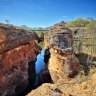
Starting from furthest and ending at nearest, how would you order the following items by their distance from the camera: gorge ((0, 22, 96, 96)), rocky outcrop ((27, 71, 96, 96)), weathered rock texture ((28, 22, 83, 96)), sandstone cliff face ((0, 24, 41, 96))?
weathered rock texture ((28, 22, 83, 96)), sandstone cliff face ((0, 24, 41, 96)), gorge ((0, 22, 96, 96)), rocky outcrop ((27, 71, 96, 96))

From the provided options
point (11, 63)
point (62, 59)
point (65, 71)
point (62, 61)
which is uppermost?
point (62, 59)

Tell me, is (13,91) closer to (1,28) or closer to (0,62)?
(0,62)

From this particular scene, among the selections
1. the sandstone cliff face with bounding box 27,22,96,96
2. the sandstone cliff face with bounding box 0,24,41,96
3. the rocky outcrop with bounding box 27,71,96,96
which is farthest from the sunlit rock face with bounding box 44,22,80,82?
the sandstone cliff face with bounding box 0,24,41,96

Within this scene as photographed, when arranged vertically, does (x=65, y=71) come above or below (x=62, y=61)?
below

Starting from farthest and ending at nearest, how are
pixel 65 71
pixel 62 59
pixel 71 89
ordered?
pixel 62 59 → pixel 65 71 → pixel 71 89

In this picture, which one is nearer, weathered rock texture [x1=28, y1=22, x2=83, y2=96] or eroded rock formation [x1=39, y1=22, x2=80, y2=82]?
weathered rock texture [x1=28, y1=22, x2=83, y2=96]

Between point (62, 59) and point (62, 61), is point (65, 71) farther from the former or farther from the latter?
point (62, 59)

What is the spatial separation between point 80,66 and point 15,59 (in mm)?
10519

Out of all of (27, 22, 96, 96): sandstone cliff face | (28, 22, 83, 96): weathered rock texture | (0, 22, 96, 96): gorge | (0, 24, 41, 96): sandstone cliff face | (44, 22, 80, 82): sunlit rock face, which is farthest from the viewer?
(44, 22, 80, 82): sunlit rock face

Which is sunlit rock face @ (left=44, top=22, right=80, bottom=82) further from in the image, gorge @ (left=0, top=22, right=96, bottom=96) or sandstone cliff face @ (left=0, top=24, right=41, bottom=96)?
sandstone cliff face @ (left=0, top=24, right=41, bottom=96)

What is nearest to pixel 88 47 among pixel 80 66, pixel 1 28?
pixel 80 66

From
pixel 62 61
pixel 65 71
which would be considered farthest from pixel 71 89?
pixel 62 61

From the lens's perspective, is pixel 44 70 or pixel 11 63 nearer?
pixel 11 63

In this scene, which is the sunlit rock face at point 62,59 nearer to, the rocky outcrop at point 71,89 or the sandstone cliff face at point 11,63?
the rocky outcrop at point 71,89
